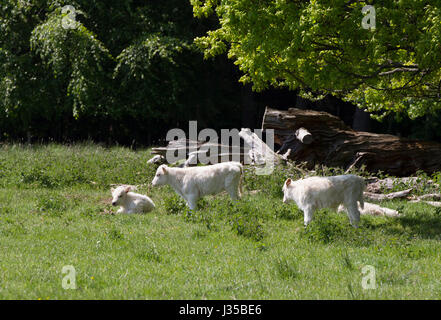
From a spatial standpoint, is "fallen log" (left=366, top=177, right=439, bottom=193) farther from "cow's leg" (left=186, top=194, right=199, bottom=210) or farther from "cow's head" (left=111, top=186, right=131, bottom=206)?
"cow's head" (left=111, top=186, right=131, bottom=206)

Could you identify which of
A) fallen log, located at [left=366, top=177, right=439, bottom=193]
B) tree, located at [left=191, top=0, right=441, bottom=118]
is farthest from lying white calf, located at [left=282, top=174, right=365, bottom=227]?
fallen log, located at [left=366, top=177, right=439, bottom=193]

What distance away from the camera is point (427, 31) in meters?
8.91

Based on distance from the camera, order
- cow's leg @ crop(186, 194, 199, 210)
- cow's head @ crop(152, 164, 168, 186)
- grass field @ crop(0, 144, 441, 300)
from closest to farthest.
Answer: grass field @ crop(0, 144, 441, 300), cow's leg @ crop(186, 194, 199, 210), cow's head @ crop(152, 164, 168, 186)

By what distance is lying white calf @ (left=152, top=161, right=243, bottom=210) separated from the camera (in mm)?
11945

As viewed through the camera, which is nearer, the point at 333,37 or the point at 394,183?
the point at 333,37

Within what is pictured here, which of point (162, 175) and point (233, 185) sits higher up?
point (162, 175)

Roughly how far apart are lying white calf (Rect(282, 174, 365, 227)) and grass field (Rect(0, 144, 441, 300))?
8.6 inches

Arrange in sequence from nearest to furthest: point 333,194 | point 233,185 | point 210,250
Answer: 1. point 210,250
2. point 333,194
3. point 233,185

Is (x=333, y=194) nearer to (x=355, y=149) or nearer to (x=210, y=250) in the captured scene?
(x=210, y=250)

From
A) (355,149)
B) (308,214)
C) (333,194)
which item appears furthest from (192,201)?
(355,149)

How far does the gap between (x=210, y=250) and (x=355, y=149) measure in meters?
8.27

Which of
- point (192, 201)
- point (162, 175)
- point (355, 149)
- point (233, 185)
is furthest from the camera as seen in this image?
point (355, 149)

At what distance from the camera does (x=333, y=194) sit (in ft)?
32.5

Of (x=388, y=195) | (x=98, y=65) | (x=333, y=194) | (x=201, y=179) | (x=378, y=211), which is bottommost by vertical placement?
(x=388, y=195)
